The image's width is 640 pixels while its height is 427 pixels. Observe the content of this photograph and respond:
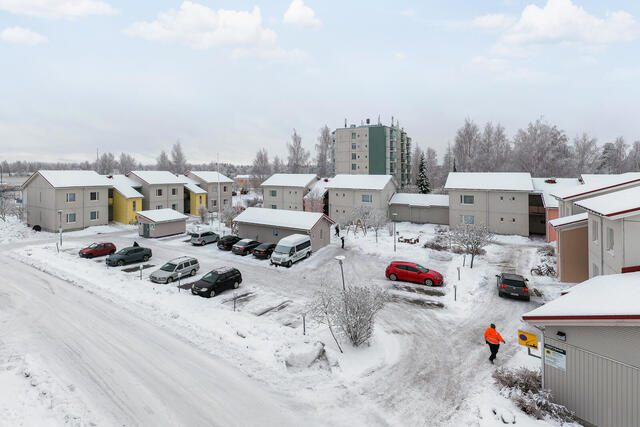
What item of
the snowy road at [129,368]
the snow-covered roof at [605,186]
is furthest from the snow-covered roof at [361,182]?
the snowy road at [129,368]

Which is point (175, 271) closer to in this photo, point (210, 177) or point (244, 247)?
point (244, 247)

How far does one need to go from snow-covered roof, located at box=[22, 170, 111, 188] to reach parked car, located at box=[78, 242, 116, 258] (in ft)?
59.3

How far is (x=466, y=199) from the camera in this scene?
1695 inches

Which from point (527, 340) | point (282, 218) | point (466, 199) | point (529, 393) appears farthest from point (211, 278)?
point (466, 199)

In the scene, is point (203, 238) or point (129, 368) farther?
point (203, 238)

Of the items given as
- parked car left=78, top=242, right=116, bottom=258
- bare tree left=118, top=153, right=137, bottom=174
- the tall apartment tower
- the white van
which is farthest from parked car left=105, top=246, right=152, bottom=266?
bare tree left=118, top=153, right=137, bottom=174

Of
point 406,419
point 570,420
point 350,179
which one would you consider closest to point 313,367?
point 406,419

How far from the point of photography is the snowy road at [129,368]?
9914 millimetres

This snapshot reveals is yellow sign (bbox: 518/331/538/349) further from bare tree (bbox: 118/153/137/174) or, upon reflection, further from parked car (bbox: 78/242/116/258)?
bare tree (bbox: 118/153/137/174)

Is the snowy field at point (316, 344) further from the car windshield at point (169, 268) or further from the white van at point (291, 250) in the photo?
the car windshield at point (169, 268)

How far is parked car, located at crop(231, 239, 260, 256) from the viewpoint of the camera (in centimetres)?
3150

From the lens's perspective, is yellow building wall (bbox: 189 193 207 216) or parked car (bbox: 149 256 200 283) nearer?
parked car (bbox: 149 256 200 283)

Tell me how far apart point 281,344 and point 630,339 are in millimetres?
11462

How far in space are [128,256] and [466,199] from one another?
38742 mm
